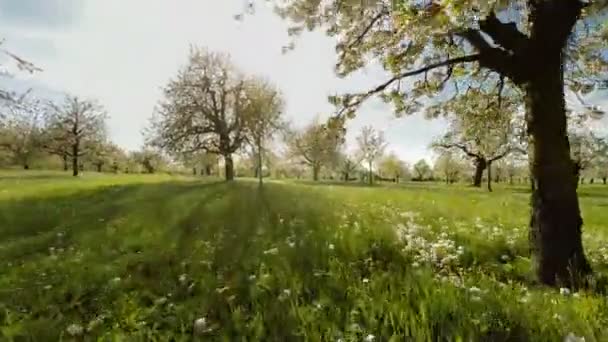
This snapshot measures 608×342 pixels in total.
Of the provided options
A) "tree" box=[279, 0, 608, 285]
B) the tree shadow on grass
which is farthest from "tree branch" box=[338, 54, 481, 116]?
the tree shadow on grass

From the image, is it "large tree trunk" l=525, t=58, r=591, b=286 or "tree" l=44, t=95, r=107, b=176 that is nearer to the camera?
"large tree trunk" l=525, t=58, r=591, b=286

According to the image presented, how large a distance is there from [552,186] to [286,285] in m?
4.41

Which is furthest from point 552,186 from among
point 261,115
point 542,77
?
point 261,115

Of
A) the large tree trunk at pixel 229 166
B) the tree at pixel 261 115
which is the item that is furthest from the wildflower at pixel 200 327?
the large tree trunk at pixel 229 166

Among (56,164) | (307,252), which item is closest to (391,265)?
(307,252)

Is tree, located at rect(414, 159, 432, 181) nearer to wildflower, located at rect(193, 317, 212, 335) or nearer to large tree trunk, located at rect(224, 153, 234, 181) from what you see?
large tree trunk, located at rect(224, 153, 234, 181)

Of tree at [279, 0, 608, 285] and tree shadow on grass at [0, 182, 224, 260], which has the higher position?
tree at [279, 0, 608, 285]

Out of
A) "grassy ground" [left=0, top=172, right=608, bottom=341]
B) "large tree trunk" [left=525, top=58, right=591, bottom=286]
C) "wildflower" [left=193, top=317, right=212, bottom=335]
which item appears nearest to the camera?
"grassy ground" [left=0, top=172, right=608, bottom=341]

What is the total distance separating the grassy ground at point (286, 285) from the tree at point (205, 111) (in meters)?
28.7

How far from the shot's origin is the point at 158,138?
132 feet

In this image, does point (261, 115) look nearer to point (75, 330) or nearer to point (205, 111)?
point (205, 111)

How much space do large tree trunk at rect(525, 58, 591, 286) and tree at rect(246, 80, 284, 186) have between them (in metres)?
34.5

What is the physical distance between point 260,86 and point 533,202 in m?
39.4

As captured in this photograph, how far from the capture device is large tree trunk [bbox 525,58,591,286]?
258 inches
